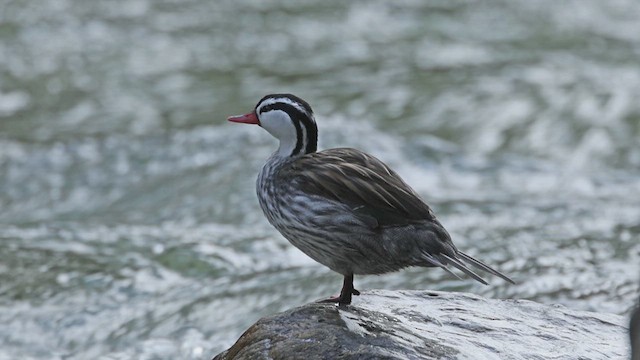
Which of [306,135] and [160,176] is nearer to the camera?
[306,135]

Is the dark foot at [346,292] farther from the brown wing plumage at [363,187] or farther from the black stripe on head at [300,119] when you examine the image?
the black stripe on head at [300,119]

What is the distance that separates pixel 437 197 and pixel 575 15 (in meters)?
6.13

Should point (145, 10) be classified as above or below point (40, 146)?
above

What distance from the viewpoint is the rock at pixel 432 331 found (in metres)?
5.47

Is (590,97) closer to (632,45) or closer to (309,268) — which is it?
(632,45)

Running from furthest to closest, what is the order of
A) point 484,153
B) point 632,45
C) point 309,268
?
point 632,45 < point 484,153 < point 309,268

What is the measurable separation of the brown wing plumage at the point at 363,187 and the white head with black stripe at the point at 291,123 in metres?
0.13

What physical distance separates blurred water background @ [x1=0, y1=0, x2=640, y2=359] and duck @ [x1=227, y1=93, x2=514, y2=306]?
2.67 metres

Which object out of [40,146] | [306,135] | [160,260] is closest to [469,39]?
[40,146]

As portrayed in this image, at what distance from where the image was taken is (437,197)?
11516 mm

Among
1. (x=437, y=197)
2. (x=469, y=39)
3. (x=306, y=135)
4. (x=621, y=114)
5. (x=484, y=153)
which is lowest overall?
(x=306, y=135)

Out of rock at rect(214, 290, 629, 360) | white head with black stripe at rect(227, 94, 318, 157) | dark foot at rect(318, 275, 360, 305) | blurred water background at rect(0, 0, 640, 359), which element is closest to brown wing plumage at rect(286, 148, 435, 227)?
white head with black stripe at rect(227, 94, 318, 157)

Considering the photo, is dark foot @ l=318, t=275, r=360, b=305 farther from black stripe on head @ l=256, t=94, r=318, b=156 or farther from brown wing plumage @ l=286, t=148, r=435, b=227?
black stripe on head @ l=256, t=94, r=318, b=156

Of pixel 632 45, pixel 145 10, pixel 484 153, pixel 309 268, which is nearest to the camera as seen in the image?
pixel 309 268
